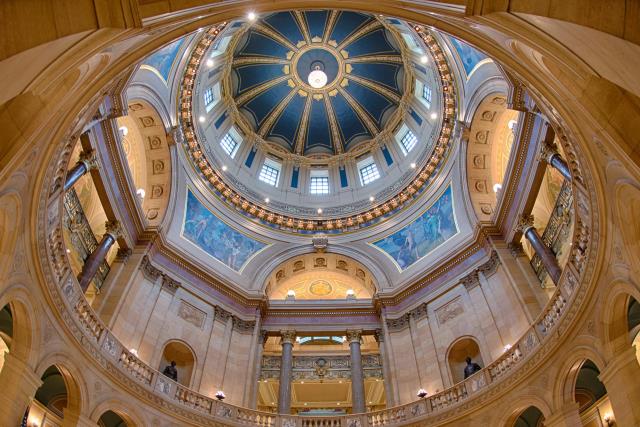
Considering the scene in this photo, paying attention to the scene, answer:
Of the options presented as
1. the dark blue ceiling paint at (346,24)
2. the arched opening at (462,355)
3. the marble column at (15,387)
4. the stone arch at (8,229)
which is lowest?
the marble column at (15,387)

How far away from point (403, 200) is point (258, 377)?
13217 millimetres

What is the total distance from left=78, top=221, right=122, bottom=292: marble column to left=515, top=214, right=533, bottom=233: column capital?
55.4 feet

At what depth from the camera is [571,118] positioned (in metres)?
10.4

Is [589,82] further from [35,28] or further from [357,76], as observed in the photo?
[357,76]

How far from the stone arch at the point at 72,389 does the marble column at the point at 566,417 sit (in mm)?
13497

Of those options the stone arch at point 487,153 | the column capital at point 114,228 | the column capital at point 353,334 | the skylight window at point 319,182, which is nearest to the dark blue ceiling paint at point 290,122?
the skylight window at point 319,182

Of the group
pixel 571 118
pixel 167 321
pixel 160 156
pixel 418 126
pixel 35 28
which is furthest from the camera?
pixel 418 126

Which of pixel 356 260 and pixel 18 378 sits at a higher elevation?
pixel 356 260

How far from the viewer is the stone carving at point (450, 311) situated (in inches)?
806

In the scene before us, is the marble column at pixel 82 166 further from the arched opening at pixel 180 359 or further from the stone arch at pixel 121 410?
the arched opening at pixel 180 359

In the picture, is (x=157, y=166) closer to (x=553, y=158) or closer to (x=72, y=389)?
(x=72, y=389)

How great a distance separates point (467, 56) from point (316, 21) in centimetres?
1600

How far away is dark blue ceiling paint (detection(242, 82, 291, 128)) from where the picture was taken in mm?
34469

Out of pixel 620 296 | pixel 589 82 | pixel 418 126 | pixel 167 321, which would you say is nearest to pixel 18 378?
pixel 167 321
